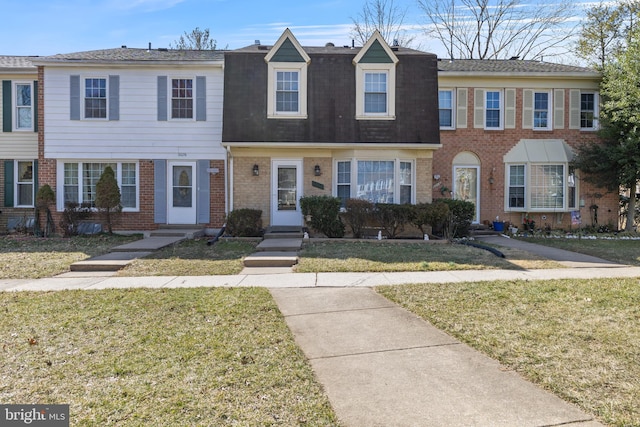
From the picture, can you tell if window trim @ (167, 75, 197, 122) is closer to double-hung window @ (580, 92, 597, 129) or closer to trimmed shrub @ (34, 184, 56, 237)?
trimmed shrub @ (34, 184, 56, 237)

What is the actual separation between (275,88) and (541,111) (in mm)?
10165

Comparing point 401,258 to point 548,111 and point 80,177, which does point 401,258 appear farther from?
point 80,177

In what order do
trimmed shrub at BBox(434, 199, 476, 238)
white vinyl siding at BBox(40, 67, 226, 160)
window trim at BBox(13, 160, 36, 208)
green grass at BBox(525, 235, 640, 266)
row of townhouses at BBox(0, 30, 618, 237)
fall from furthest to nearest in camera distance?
window trim at BBox(13, 160, 36, 208), white vinyl siding at BBox(40, 67, 226, 160), row of townhouses at BBox(0, 30, 618, 237), trimmed shrub at BBox(434, 199, 476, 238), green grass at BBox(525, 235, 640, 266)

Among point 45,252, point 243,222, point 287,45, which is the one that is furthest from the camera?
point 287,45

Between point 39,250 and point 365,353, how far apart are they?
424 inches

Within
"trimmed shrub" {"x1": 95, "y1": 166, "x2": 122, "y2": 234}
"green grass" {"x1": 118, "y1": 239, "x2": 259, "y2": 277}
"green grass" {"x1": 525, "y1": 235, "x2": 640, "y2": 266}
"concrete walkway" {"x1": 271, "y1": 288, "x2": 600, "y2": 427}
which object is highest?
"trimmed shrub" {"x1": 95, "y1": 166, "x2": 122, "y2": 234}

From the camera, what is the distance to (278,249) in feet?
37.1

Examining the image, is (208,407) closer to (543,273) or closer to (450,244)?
(543,273)

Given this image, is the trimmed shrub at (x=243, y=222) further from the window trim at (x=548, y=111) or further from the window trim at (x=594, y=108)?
the window trim at (x=594, y=108)

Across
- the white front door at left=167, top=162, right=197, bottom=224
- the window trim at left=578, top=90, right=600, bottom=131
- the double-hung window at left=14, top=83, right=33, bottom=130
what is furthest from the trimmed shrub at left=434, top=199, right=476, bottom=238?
the double-hung window at left=14, top=83, right=33, bottom=130

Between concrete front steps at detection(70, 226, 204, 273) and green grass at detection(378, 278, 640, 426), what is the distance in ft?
19.8

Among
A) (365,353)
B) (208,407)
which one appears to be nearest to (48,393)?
(208,407)

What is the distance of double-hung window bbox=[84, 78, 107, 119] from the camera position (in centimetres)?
1498

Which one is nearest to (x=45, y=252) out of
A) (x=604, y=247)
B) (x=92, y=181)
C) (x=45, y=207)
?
(x=45, y=207)
